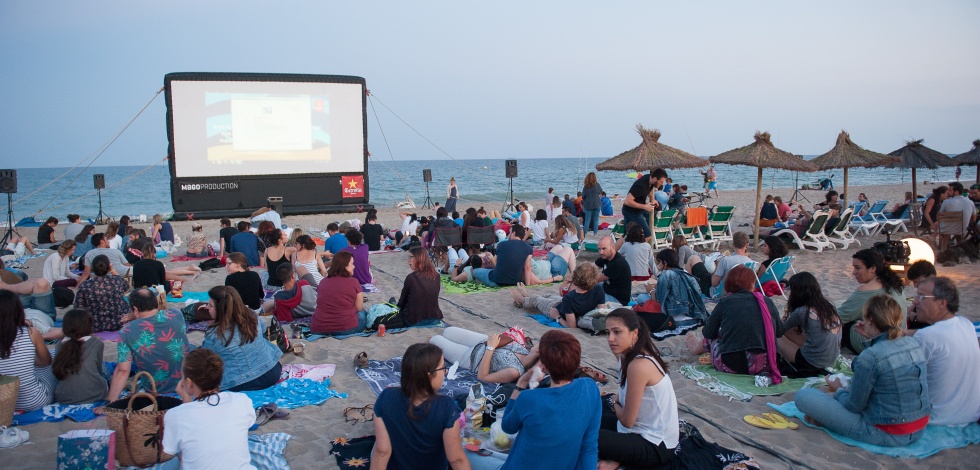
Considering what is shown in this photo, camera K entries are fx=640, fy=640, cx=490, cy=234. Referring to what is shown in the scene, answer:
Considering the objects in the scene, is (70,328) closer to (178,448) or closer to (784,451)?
(178,448)

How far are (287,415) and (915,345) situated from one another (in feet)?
11.3

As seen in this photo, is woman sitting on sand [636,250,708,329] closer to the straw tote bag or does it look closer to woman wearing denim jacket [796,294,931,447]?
woman wearing denim jacket [796,294,931,447]

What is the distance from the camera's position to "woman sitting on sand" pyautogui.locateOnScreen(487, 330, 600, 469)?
251 cm

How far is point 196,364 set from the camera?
2.64 m

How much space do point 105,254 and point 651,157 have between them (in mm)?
7696

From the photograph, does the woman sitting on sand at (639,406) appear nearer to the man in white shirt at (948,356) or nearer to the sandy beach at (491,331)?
the sandy beach at (491,331)

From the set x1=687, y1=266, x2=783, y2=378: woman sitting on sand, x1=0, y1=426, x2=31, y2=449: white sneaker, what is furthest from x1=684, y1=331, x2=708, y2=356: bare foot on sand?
x1=0, y1=426, x2=31, y2=449: white sneaker

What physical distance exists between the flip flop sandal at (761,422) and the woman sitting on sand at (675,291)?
1.98 metres

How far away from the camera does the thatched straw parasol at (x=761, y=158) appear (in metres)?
9.85

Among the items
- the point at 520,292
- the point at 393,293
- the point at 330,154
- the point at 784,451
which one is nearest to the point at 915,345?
the point at 784,451

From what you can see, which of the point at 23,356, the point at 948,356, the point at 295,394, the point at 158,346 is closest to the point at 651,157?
the point at 948,356

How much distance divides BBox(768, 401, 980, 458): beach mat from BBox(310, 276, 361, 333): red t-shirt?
12.2ft

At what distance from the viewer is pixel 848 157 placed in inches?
457

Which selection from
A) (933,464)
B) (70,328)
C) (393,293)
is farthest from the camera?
(393,293)
